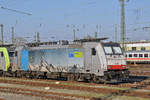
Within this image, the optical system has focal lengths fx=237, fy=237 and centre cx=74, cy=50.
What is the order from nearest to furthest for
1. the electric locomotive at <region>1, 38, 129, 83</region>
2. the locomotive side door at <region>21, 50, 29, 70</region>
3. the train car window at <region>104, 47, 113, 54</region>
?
the electric locomotive at <region>1, 38, 129, 83</region> → the train car window at <region>104, 47, 113, 54</region> → the locomotive side door at <region>21, 50, 29, 70</region>

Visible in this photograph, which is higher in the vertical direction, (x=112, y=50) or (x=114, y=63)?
(x=112, y=50)

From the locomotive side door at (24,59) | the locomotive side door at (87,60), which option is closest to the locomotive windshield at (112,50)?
the locomotive side door at (87,60)

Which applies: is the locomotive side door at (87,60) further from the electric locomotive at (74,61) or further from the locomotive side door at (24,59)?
the locomotive side door at (24,59)

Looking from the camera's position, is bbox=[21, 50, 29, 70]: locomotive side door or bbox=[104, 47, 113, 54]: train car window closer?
bbox=[104, 47, 113, 54]: train car window

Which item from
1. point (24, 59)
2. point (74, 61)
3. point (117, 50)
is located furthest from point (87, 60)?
point (24, 59)

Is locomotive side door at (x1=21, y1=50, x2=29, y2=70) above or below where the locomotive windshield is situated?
below

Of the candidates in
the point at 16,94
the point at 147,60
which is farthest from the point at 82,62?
the point at 147,60

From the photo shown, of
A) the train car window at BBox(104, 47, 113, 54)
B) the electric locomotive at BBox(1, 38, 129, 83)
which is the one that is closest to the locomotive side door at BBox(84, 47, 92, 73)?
the electric locomotive at BBox(1, 38, 129, 83)

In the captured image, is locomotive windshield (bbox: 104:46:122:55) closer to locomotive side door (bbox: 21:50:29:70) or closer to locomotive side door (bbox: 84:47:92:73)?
locomotive side door (bbox: 84:47:92:73)

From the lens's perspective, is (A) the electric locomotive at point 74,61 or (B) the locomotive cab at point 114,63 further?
(A) the electric locomotive at point 74,61

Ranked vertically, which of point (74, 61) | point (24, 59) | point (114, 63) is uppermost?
point (24, 59)

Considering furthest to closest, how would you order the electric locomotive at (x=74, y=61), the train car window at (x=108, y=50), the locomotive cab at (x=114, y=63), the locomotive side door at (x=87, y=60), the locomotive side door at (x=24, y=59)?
the locomotive side door at (x=24, y=59) → the locomotive side door at (x=87, y=60) → the train car window at (x=108, y=50) → the electric locomotive at (x=74, y=61) → the locomotive cab at (x=114, y=63)

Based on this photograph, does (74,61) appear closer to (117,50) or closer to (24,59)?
(117,50)

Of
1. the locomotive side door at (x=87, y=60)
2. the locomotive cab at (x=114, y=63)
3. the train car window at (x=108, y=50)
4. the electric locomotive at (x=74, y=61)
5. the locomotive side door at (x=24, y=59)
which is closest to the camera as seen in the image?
the locomotive cab at (x=114, y=63)
